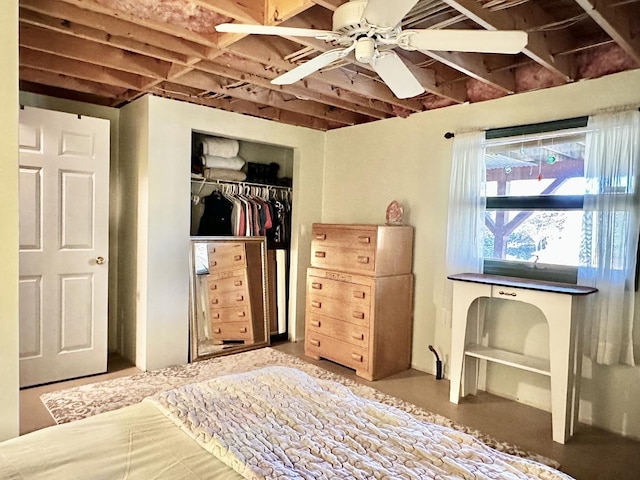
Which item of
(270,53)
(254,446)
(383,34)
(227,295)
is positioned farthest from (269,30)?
(227,295)

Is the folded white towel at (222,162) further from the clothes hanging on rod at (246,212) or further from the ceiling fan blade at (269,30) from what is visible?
the ceiling fan blade at (269,30)

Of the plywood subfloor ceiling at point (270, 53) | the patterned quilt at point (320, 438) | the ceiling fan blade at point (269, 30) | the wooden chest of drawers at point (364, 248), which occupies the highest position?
the plywood subfloor ceiling at point (270, 53)

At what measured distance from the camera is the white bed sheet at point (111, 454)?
1244 millimetres

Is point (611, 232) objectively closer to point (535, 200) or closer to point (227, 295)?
point (535, 200)

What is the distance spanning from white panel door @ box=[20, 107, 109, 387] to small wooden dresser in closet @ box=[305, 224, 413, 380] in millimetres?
1865

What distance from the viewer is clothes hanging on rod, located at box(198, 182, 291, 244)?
4.42 metres

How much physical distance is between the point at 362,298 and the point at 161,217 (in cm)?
185

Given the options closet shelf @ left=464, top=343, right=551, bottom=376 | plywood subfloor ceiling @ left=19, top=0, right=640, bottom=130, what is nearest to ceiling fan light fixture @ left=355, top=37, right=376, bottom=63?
plywood subfloor ceiling @ left=19, top=0, right=640, bottom=130

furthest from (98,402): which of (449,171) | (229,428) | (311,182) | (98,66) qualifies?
(449,171)

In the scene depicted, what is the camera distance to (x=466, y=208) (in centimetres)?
358

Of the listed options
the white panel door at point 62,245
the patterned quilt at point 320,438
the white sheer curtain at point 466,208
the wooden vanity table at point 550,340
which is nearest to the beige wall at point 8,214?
the patterned quilt at point 320,438

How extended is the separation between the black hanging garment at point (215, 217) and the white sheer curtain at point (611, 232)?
308 cm

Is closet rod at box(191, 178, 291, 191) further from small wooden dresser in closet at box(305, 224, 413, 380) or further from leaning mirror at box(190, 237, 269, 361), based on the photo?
small wooden dresser in closet at box(305, 224, 413, 380)

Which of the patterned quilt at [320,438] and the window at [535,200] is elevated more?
the window at [535,200]
